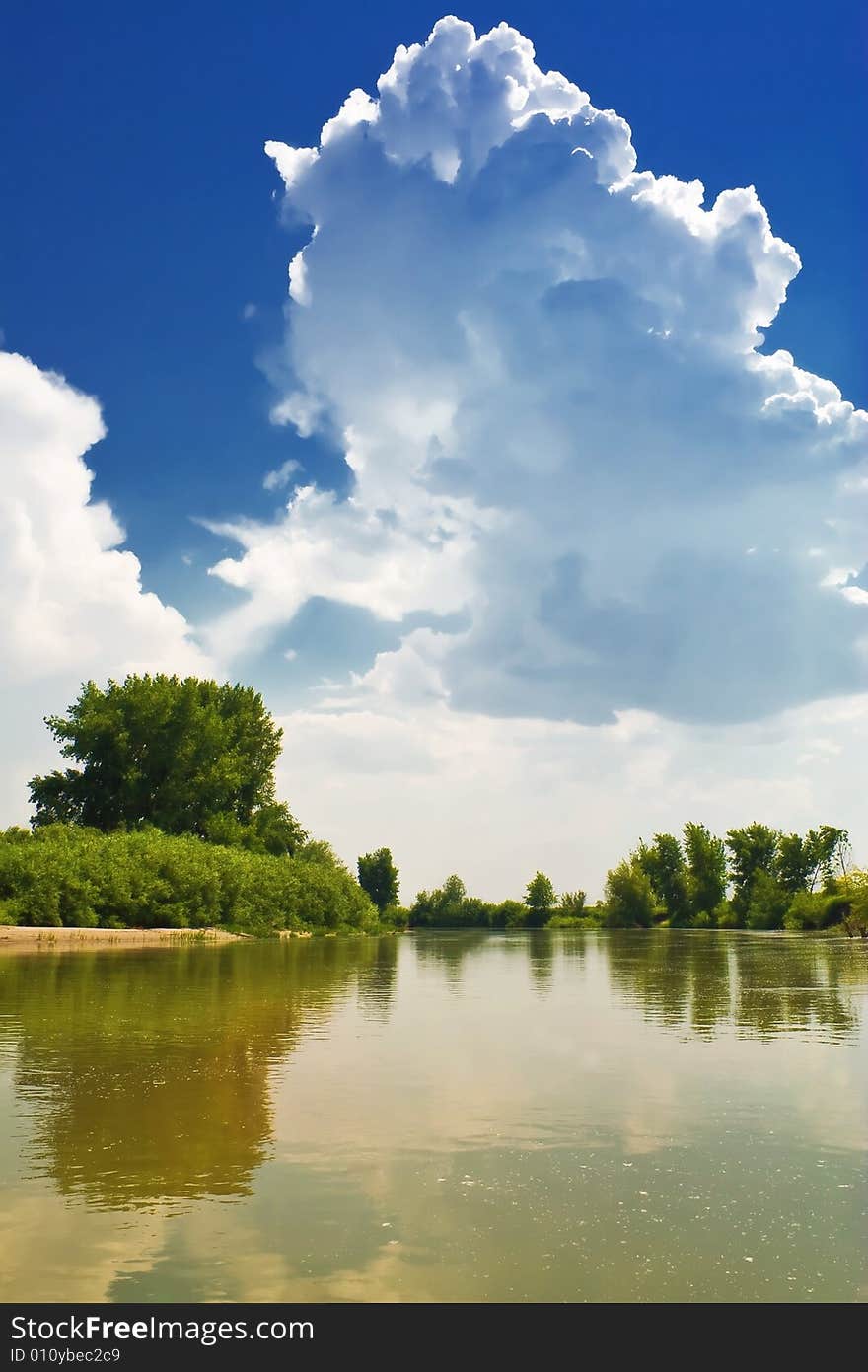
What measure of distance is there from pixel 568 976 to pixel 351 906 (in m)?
49.9

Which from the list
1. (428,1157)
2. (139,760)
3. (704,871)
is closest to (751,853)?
(704,871)

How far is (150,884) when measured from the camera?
47062mm

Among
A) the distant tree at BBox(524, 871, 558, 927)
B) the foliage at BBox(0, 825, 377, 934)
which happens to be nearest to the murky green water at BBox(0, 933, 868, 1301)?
the foliage at BBox(0, 825, 377, 934)

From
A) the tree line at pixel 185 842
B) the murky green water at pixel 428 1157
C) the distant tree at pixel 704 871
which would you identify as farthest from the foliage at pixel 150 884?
the distant tree at pixel 704 871

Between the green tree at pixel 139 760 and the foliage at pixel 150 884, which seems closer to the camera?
the foliage at pixel 150 884

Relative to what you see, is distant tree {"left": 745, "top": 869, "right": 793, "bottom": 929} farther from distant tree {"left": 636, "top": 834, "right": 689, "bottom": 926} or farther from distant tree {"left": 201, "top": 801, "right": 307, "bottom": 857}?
distant tree {"left": 201, "top": 801, "right": 307, "bottom": 857}

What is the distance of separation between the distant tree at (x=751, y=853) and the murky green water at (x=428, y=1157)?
359ft

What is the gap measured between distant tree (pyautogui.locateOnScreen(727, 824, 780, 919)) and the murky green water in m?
109

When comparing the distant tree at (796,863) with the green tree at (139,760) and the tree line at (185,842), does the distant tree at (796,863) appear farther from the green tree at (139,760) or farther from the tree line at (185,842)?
the green tree at (139,760)

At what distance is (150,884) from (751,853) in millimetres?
90017

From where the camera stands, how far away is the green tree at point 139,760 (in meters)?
64.6

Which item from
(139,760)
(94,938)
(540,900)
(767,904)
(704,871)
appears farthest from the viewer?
(540,900)

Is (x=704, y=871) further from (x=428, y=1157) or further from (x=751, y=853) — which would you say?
(x=428, y=1157)
